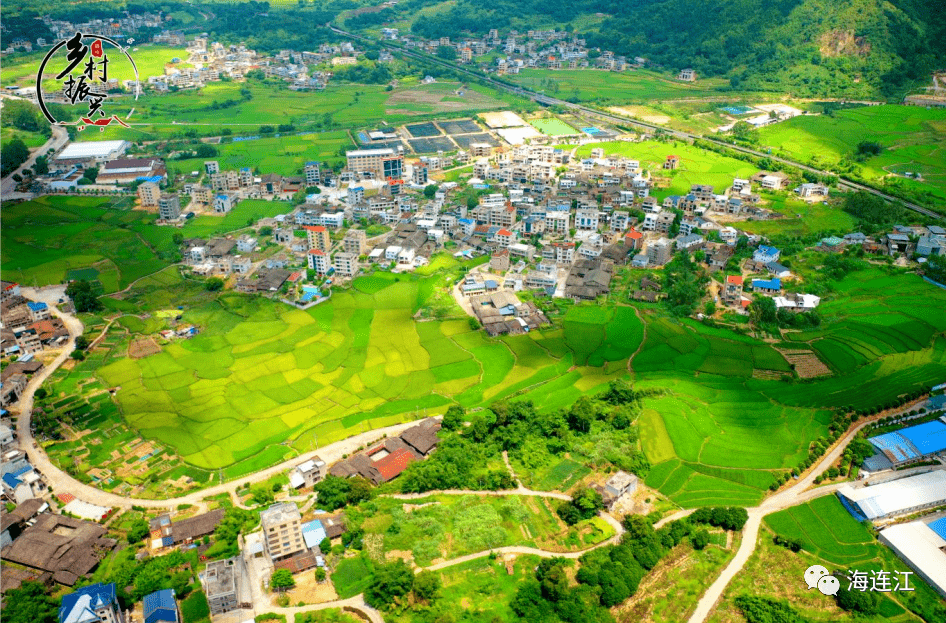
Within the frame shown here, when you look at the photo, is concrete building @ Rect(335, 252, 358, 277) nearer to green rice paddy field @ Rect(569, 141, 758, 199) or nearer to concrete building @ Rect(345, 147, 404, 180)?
concrete building @ Rect(345, 147, 404, 180)

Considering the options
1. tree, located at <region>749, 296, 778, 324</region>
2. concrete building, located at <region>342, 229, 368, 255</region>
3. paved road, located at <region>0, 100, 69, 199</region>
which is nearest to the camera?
tree, located at <region>749, 296, 778, 324</region>

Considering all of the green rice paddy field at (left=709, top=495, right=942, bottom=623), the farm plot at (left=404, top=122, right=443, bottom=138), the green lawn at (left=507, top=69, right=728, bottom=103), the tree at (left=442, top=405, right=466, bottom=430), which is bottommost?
the green rice paddy field at (left=709, top=495, right=942, bottom=623)

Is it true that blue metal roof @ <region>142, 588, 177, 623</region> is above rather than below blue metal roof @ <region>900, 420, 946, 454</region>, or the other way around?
below

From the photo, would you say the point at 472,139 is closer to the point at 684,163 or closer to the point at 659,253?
the point at 684,163

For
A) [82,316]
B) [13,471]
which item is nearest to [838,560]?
[13,471]

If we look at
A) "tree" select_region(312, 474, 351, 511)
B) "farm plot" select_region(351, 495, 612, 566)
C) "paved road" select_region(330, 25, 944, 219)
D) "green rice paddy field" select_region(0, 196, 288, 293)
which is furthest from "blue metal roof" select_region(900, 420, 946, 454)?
"green rice paddy field" select_region(0, 196, 288, 293)

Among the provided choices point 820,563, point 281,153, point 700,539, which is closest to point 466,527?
point 700,539

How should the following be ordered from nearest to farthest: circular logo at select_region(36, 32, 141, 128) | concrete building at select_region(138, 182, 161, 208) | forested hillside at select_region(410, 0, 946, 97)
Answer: circular logo at select_region(36, 32, 141, 128) < concrete building at select_region(138, 182, 161, 208) < forested hillside at select_region(410, 0, 946, 97)

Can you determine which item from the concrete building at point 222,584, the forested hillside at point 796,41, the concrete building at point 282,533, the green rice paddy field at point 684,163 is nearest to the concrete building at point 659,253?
the green rice paddy field at point 684,163
